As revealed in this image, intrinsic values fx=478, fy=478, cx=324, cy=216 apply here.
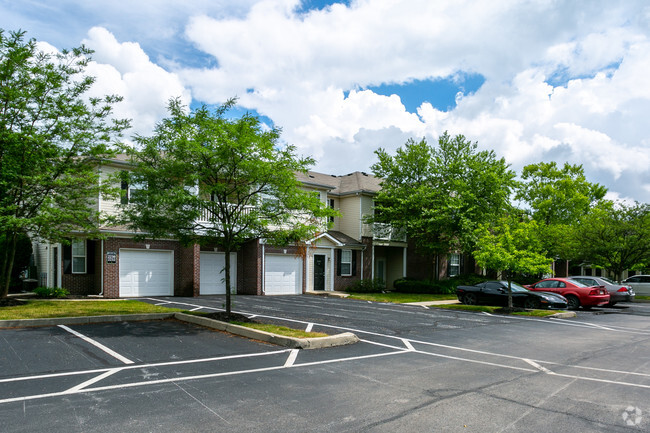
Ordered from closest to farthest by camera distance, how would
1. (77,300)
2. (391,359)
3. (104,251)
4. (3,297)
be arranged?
(391,359)
(3,297)
(77,300)
(104,251)

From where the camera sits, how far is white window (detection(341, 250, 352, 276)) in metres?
29.7

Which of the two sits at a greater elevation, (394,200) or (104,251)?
(394,200)

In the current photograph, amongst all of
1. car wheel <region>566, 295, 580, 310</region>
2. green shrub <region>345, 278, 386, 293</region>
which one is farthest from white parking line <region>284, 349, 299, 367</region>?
green shrub <region>345, 278, 386, 293</region>

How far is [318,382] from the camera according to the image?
7297mm

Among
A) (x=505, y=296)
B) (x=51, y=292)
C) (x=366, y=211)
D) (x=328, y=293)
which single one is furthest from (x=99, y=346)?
(x=366, y=211)

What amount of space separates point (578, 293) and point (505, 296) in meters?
3.21

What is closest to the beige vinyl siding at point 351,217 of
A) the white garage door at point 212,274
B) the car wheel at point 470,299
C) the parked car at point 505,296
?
the white garage door at point 212,274

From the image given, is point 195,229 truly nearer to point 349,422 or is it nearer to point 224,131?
point 224,131

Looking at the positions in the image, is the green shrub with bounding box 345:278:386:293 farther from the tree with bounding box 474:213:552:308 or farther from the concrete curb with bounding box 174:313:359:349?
the concrete curb with bounding box 174:313:359:349

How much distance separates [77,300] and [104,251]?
Result: 246 centimetres

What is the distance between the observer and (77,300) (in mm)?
18922

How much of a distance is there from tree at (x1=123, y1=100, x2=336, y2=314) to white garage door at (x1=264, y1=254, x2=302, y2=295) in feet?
41.0

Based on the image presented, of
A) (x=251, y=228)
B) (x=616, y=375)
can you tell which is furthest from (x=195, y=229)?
(x=616, y=375)

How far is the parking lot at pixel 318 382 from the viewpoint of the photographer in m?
5.52
